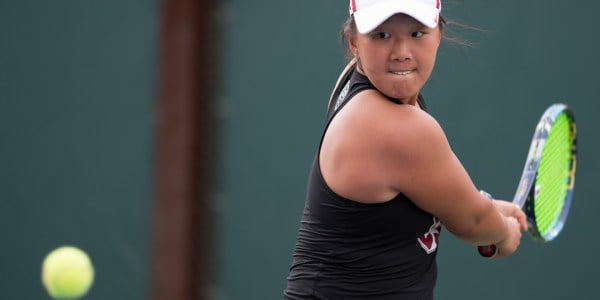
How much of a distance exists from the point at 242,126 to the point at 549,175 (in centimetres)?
134

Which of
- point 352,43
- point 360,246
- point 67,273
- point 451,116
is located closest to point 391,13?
point 352,43

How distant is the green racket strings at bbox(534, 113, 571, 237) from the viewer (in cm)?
275

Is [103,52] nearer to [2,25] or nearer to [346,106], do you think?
[2,25]

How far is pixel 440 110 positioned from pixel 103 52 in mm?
1374

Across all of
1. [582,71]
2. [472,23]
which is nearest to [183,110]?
[472,23]

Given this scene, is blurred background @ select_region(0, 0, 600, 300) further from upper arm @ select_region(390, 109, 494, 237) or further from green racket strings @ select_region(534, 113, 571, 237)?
upper arm @ select_region(390, 109, 494, 237)

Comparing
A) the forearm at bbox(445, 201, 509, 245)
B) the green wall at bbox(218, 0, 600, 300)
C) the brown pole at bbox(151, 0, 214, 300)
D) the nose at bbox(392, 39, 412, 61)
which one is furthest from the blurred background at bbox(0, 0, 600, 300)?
the nose at bbox(392, 39, 412, 61)

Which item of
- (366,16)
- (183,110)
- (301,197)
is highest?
(366,16)

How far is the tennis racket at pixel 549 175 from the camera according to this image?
267 cm

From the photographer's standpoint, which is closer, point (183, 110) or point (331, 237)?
point (331, 237)

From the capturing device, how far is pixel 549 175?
2.86 meters

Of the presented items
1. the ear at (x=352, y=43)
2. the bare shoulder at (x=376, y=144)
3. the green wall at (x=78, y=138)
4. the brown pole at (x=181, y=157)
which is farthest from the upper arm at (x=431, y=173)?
the green wall at (x=78, y=138)

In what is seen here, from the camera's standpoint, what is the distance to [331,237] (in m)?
2.05

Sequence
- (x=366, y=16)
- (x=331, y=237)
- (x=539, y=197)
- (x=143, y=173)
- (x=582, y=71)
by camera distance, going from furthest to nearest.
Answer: (x=143, y=173) < (x=582, y=71) < (x=539, y=197) < (x=331, y=237) < (x=366, y=16)
